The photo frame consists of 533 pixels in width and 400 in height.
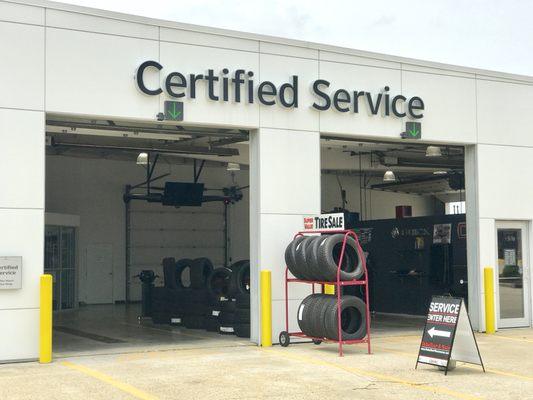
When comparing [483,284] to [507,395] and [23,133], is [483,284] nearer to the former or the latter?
[507,395]

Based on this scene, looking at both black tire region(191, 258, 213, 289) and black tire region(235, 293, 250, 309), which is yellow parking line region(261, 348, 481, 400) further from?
black tire region(191, 258, 213, 289)

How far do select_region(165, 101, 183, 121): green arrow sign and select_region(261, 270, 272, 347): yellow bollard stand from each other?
301 centimetres

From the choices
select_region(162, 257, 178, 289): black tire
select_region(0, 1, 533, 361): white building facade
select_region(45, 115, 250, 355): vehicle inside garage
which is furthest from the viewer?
select_region(162, 257, 178, 289): black tire

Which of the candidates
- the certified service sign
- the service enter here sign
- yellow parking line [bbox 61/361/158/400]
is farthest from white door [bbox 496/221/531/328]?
the certified service sign

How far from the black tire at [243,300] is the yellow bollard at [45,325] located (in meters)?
4.44

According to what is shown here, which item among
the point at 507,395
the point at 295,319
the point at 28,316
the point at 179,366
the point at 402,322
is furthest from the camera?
the point at 402,322

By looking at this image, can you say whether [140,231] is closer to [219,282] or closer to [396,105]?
[219,282]

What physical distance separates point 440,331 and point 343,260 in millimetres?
3006

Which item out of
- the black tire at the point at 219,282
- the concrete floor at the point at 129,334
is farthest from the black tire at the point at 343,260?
the black tire at the point at 219,282

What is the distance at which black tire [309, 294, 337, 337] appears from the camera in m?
13.0

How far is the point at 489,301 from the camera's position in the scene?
53.8 feet

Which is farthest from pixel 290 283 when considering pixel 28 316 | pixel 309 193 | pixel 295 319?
pixel 28 316

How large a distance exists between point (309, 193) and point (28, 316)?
541 centimetres

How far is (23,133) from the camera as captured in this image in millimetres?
12547
